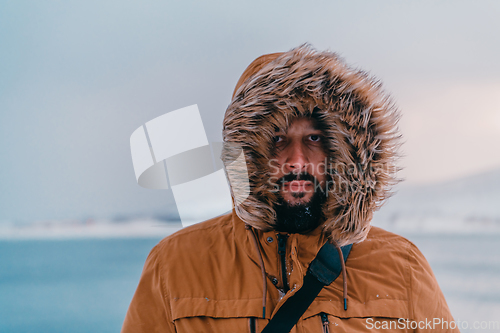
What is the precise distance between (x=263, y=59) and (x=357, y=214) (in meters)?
0.73

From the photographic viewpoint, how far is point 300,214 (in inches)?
48.4

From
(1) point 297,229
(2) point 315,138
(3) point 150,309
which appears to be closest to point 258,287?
(1) point 297,229

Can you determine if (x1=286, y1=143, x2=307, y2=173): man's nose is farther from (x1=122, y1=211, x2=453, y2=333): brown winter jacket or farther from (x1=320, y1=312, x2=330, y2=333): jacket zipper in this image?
(x1=320, y1=312, x2=330, y2=333): jacket zipper

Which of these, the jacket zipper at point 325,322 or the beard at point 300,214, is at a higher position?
the beard at point 300,214

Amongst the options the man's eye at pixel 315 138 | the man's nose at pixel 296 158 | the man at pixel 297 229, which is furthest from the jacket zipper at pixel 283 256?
the man's eye at pixel 315 138

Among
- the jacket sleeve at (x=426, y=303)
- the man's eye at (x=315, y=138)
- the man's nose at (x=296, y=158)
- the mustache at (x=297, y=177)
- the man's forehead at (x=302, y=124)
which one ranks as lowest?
the jacket sleeve at (x=426, y=303)

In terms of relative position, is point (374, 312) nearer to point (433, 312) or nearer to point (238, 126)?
point (433, 312)

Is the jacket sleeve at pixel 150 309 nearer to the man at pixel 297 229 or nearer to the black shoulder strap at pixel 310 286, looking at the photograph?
the man at pixel 297 229

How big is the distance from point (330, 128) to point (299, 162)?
0.62ft

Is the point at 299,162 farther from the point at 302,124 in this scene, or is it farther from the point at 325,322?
the point at 325,322

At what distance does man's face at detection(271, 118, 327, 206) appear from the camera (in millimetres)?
1262

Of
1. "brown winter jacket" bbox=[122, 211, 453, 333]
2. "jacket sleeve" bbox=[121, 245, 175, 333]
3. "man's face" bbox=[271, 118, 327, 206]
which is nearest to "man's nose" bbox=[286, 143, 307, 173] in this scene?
"man's face" bbox=[271, 118, 327, 206]

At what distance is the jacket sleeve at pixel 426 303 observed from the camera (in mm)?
1206

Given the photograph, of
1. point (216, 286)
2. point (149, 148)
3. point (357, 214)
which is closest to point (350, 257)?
point (357, 214)
